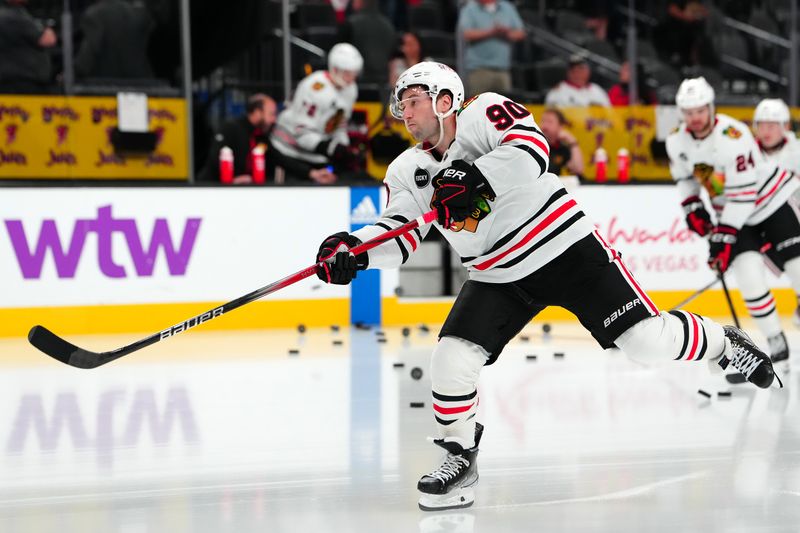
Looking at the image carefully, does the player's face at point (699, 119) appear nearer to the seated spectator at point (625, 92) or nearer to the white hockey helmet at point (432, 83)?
the white hockey helmet at point (432, 83)

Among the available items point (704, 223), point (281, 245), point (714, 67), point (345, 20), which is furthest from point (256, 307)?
point (714, 67)

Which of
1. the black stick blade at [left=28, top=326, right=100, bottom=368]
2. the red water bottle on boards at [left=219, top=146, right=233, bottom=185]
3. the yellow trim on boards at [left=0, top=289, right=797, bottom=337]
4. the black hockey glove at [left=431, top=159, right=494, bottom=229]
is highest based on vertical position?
the red water bottle on boards at [left=219, top=146, right=233, bottom=185]

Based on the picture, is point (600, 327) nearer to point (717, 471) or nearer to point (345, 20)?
point (717, 471)

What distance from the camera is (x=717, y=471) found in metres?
3.55

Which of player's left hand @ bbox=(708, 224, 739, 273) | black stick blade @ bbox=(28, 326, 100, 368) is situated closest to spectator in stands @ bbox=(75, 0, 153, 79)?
player's left hand @ bbox=(708, 224, 739, 273)

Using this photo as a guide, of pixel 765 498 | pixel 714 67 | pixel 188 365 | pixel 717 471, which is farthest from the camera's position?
pixel 714 67

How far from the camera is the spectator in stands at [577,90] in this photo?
8773 mm

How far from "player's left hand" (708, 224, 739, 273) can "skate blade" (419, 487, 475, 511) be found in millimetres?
2602

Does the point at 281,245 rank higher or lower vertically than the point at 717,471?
higher

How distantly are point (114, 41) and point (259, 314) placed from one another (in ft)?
7.11

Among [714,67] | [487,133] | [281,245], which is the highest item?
[714,67]

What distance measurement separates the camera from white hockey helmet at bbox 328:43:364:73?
314 inches

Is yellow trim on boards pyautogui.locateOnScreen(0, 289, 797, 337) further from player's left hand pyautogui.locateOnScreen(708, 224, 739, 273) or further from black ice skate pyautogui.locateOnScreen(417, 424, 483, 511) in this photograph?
black ice skate pyautogui.locateOnScreen(417, 424, 483, 511)

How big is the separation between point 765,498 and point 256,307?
5.16 metres
